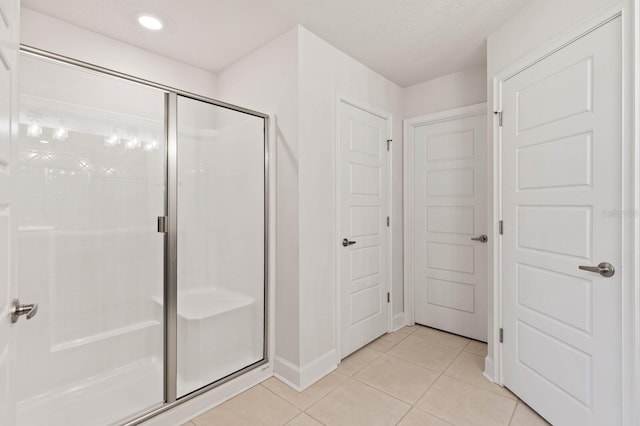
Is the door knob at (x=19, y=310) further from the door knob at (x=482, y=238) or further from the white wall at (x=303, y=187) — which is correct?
the door knob at (x=482, y=238)

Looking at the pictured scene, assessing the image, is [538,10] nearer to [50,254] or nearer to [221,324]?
[221,324]

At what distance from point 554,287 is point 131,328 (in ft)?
9.29

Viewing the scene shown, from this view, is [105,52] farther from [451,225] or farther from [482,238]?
[482,238]

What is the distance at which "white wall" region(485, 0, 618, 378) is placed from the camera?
5.27 ft

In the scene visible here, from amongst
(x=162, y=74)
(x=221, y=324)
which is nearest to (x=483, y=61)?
(x=162, y=74)

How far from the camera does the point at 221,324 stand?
2227mm

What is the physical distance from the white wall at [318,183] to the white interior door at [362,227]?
0.43 ft

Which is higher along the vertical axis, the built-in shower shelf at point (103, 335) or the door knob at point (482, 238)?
the door knob at point (482, 238)

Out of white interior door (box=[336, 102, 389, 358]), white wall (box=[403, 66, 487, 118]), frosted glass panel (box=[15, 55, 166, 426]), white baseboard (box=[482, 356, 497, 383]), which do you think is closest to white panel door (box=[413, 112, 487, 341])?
white wall (box=[403, 66, 487, 118])

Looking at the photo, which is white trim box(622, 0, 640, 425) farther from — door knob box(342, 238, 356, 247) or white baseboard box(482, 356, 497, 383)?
door knob box(342, 238, 356, 247)

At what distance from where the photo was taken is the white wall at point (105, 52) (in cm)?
199

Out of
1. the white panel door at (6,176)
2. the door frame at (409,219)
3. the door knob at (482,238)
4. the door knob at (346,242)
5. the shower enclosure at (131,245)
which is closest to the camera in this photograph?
the white panel door at (6,176)

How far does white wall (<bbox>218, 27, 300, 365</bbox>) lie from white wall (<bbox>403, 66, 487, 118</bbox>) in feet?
5.09

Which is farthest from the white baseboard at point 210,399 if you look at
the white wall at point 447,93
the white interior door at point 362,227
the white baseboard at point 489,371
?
the white wall at point 447,93
